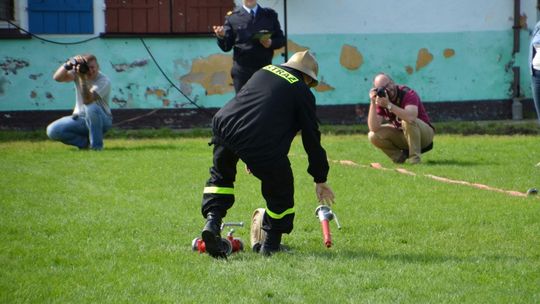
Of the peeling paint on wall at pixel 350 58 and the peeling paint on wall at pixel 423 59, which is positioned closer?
the peeling paint on wall at pixel 350 58

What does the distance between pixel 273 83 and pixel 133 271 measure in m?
1.69

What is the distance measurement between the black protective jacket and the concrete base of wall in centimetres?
1192

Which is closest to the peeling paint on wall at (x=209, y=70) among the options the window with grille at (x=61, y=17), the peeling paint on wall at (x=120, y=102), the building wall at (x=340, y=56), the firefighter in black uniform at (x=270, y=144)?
the building wall at (x=340, y=56)

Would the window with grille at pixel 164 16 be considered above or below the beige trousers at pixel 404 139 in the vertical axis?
above

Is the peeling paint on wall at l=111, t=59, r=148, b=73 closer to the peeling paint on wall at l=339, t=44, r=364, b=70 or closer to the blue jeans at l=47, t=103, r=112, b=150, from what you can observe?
the peeling paint on wall at l=339, t=44, r=364, b=70

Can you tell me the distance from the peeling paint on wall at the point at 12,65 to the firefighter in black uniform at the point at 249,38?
619 centimetres

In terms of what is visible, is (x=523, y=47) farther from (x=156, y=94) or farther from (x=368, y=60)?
(x=156, y=94)

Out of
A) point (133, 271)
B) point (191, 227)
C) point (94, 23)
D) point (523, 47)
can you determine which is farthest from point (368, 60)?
point (133, 271)

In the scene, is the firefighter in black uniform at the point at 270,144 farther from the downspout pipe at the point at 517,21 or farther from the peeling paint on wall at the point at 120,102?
the downspout pipe at the point at 517,21

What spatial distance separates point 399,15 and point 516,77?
2.64 meters

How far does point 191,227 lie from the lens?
848 centimetres

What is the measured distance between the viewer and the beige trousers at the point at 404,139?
511 inches

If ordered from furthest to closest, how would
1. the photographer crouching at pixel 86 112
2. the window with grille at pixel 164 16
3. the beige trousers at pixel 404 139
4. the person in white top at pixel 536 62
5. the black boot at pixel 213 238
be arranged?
the window with grille at pixel 164 16
the photographer crouching at pixel 86 112
the beige trousers at pixel 404 139
the person in white top at pixel 536 62
the black boot at pixel 213 238

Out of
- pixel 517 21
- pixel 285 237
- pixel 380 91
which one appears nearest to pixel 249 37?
pixel 380 91
